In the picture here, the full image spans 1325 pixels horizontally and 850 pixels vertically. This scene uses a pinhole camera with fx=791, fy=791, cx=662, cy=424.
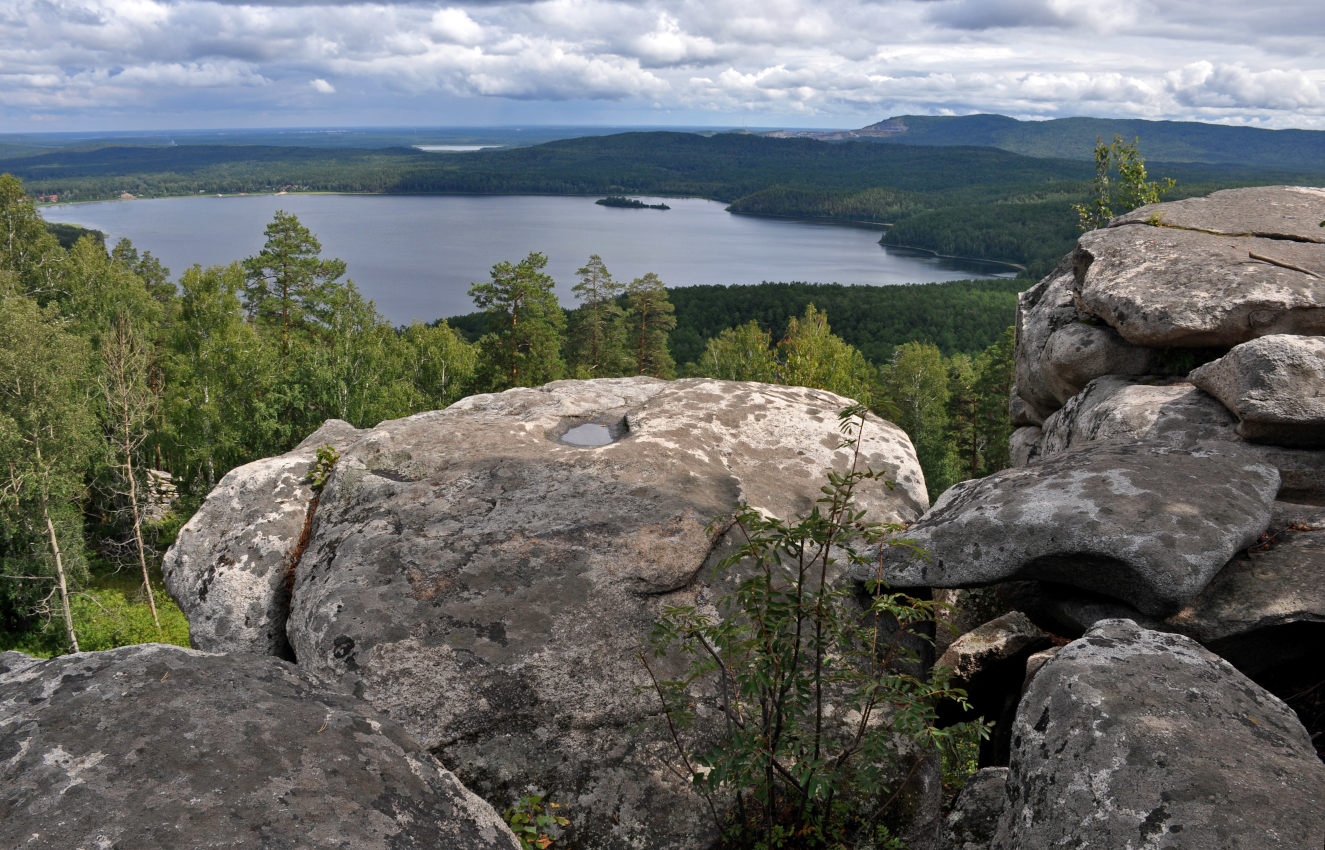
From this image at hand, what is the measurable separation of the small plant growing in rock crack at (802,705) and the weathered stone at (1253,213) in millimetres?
8413

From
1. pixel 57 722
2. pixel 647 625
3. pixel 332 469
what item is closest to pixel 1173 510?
pixel 647 625

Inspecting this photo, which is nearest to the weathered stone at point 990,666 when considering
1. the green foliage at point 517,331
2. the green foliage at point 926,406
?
the green foliage at point 517,331

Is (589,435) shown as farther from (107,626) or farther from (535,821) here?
(107,626)

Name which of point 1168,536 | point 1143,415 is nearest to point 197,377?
point 1143,415

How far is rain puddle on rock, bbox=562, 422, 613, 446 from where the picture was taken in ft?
30.5

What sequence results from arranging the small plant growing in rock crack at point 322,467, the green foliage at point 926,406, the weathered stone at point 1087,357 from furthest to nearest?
the green foliage at point 926,406 < the weathered stone at point 1087,357 < the small plant growing in rock crack at point 322,467

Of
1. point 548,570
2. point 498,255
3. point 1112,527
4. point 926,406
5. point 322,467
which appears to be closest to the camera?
point 1112,527

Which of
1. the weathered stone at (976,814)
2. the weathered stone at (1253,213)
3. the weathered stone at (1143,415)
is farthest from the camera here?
the weathered stone at (1253,213)

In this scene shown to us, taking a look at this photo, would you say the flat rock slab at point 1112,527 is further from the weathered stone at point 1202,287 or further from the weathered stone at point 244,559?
the weathered stone at point 244,559

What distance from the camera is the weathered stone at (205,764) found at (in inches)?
96.9

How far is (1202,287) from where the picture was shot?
885cm

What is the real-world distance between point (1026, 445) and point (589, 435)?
6.68 m

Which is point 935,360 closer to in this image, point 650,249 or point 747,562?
point 747,562

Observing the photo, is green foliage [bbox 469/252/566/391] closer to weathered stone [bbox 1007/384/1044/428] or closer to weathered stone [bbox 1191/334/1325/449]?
weathered stone [bbox 1007/384/1044/428]
